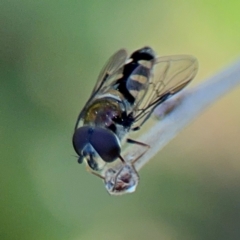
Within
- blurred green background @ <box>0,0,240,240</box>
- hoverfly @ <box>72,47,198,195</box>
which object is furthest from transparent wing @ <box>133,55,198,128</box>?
blurred green background @ <box>0,0,240,240</box>

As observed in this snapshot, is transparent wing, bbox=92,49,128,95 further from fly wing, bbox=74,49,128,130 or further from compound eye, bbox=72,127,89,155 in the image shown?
compound eye, bbox=72,127,89,155

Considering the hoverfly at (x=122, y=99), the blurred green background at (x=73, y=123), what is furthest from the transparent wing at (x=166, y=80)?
the blurred green background at (x=73, y=123)

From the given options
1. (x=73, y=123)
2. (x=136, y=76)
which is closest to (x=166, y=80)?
(x=136, y=76)

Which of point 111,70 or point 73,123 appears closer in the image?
point 111,70

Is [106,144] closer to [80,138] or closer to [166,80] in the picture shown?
[80,138]

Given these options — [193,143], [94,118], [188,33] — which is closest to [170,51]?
[188,33]

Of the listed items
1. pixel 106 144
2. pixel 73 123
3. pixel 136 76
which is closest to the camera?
pixel 106 144

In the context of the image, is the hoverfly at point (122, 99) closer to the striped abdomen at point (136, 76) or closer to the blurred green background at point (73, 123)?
the striped abdomen at point (136, 76)
